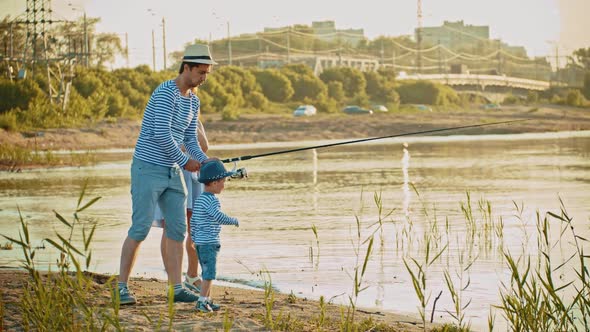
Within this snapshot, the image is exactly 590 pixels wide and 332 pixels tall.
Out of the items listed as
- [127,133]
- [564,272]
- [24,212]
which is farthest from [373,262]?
[127,133]

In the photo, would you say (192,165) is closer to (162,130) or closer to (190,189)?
(162,130)

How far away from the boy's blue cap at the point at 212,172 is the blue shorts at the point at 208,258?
42 centimetres

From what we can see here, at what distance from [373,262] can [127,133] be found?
97.5 feet

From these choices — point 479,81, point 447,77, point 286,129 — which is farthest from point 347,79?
point 286,129

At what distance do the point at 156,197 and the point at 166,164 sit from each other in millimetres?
221

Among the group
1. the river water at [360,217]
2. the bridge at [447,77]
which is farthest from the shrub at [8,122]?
the bridge at [447,77]

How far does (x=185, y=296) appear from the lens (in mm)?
7531

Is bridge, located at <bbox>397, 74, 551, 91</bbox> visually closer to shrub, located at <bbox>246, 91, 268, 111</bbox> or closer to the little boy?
shrub, located at <bbox>246, 91, 268, 111</bbox>

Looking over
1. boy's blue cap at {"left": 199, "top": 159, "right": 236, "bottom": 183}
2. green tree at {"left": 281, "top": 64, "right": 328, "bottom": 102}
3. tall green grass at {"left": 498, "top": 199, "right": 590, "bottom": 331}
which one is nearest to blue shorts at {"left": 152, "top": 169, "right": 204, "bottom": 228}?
boy's blue cap at {"left": 199, "top": 159, "right": 236, "bottom": 183}

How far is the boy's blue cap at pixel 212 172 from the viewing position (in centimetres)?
720

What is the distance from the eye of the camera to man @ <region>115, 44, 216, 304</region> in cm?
726

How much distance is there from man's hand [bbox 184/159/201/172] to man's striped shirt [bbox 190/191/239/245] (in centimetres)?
21

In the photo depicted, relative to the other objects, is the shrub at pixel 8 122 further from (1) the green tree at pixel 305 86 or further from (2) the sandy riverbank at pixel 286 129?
(1) the green tree at pixel 305 86

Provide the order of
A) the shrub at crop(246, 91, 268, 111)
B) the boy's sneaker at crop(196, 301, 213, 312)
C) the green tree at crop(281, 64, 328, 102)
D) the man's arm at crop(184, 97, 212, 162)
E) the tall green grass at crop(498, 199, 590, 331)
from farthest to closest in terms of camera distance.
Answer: the green tree at crop(281, 64, 328, 102), the shrub at crop(246, 91, 268, 111), the man's arm at crop(184, 97, 212, 162), the boy's sneaker at crop(196, 301, 213, 312), the tall green grass at crop(498, 199, 590, 331)
